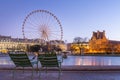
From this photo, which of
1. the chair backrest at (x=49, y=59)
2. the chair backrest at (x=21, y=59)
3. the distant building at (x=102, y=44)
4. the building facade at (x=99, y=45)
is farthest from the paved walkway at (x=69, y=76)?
the distant building at (x=102, y=44)

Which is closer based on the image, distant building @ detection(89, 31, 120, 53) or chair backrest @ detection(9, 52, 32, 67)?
chair backrest @ detection(9, 52, 32, 67)

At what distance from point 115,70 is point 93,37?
155m

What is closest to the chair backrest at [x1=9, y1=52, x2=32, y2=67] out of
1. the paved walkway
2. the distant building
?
→ the paved walkway

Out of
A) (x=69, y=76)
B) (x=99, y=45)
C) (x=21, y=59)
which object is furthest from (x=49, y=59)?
(x=99, y=45)

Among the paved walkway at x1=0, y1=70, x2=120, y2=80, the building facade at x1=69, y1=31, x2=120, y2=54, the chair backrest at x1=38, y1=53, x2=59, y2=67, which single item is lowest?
the paved walkway at x1=0, y1=70, x2=120, y2=80

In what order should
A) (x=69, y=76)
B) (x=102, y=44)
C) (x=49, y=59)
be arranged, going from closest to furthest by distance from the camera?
(x=49, y=59) < (x=69, y=76) < (x=102, y=44)

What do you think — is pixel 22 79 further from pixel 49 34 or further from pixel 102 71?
pixel 49 34

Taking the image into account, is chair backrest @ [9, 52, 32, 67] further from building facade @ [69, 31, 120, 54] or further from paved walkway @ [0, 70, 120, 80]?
building facade @ [69, 31, 120, 54]

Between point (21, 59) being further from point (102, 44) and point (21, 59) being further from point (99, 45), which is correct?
point (99, 45)

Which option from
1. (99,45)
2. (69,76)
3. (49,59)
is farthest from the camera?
(99,45)

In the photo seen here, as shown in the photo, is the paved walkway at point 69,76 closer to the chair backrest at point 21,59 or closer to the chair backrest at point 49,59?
the chair backrest at point 21,59

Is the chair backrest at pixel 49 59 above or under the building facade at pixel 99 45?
under

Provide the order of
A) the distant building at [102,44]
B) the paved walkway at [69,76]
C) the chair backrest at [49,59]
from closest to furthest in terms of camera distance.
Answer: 1. the chair backrest at [49,59]
2. the paved walkway at [69,76]
3. the distant building at [102,44]

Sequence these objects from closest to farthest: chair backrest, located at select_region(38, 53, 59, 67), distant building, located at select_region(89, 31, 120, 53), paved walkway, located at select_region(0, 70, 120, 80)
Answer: chair backrest, located at select_region(38, 53, 59, 67)
paved walkway, located at select_region(0, 70, 120, 80)
distant building, located at select_region(89, 31, 120, 53)
